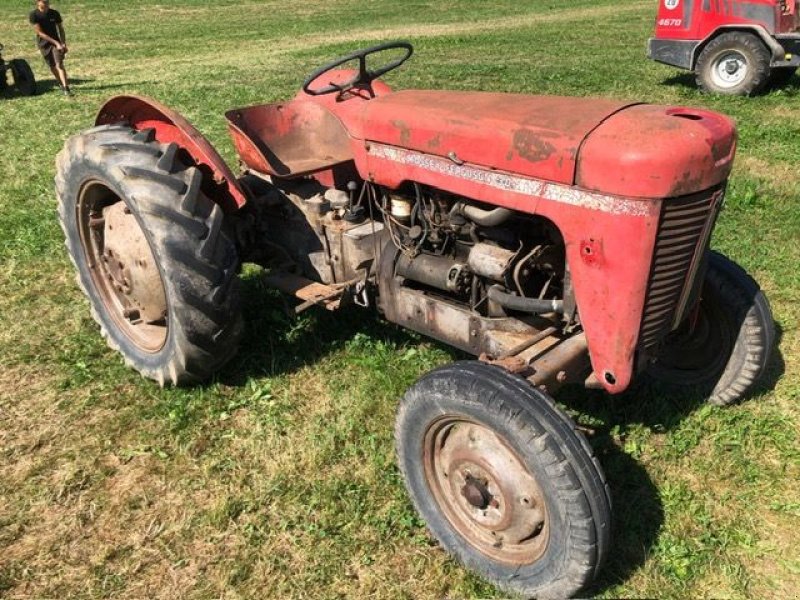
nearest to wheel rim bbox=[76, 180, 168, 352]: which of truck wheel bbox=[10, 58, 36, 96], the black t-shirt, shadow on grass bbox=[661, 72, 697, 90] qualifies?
truck wheel bbox=[10, 58, 36, 96]

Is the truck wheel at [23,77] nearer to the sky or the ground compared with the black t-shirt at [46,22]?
nearer to the ground

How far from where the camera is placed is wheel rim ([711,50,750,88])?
31.9 ft

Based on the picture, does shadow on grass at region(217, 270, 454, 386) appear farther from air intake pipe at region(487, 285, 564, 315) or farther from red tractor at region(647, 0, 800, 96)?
red tractor at region(647, 0, 800, 96)

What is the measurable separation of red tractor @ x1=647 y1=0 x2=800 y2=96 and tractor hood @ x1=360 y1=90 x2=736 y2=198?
325 inches

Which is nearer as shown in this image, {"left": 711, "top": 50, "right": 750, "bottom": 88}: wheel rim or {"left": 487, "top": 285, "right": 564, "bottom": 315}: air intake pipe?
→ {"left": 487, "top": 285, "right": 564, "bottom": 315}: air intake pipe

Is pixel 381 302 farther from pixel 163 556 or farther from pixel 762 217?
pixel 762 217

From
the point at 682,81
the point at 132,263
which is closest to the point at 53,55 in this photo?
the point at 132,263

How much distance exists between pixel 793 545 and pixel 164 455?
2699mm

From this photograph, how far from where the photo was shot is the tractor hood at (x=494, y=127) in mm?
2475

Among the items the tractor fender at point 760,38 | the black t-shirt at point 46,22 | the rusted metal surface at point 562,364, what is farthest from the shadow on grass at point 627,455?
the black t-shirt at point 46,22

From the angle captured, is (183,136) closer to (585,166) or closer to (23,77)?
→ (585,166)

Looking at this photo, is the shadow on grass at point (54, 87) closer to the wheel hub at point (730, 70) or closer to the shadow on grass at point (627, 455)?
the wheel hub at point (730, 70)

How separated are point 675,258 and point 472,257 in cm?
82

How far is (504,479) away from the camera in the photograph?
8.11 feet
